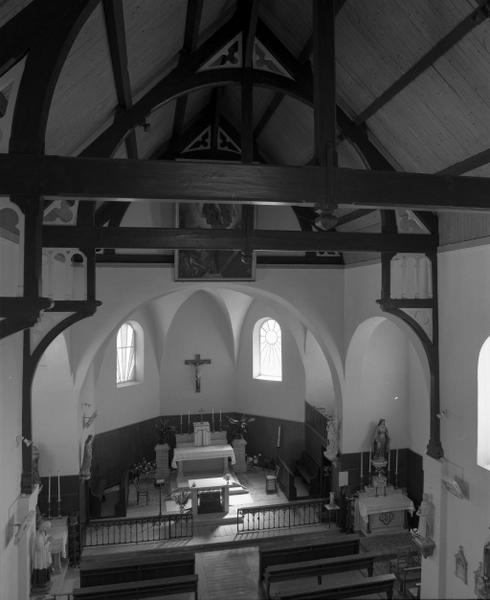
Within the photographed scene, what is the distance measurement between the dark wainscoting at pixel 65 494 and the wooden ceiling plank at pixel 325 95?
10.4 m

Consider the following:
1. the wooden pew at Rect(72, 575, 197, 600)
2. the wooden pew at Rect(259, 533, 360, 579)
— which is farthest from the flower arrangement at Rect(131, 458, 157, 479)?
the wooden pew at Rect(72, 575, 197, 600)

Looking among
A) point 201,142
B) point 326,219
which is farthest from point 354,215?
point 326,219

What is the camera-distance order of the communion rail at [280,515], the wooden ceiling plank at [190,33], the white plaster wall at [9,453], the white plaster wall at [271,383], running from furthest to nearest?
1. the white plaster wall at [271,383]
2. the communion rail at [280,515]
3. the wooden ceiling plank at [190,33]
4. the white plaster wall at [9,453]

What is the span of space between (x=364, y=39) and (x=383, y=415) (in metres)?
10.1

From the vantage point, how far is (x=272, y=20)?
30.4ft

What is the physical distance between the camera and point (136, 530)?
44.7ft

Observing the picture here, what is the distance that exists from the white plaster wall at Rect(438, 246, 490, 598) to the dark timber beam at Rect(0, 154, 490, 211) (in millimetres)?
3336

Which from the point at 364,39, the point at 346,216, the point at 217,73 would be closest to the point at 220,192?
the point at 364,39

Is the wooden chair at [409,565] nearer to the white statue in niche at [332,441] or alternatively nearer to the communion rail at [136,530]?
the white statue in niche at [332,441]

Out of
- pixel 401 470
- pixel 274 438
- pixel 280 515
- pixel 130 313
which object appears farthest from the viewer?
pixel 274 438

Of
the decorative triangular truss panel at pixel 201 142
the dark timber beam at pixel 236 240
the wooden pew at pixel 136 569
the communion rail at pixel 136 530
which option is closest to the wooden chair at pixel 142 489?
the communion rail at pixel 136 530

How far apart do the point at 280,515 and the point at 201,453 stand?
321cm

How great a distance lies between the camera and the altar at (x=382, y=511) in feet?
44.6

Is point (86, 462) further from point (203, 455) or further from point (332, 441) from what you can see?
point (332, 441)
